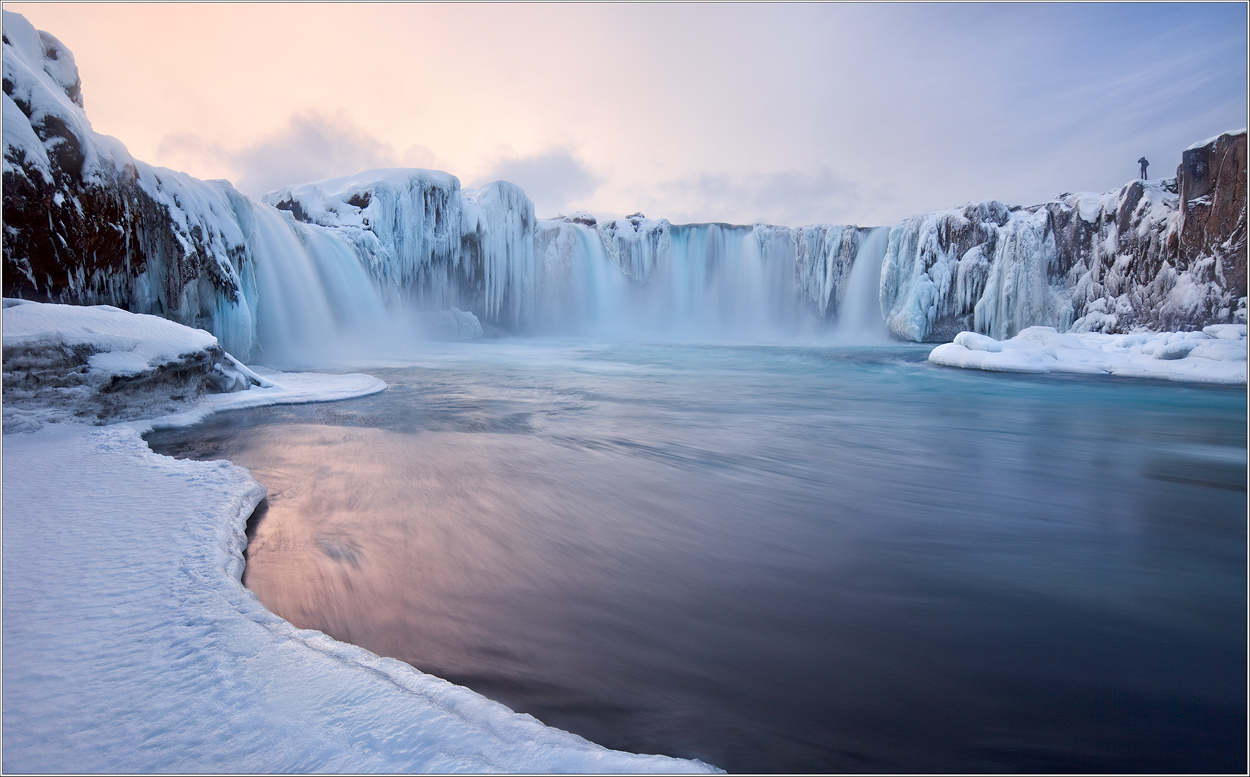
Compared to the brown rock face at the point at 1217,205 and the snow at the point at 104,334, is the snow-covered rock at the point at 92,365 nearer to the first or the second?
the snow at the point at 104,334

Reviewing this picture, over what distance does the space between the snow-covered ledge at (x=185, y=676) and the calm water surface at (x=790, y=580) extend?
23 cm

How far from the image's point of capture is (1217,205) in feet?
43.8

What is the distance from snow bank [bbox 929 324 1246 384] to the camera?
10375 millimetres

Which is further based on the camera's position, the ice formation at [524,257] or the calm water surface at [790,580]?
the ice formation at [524,257]

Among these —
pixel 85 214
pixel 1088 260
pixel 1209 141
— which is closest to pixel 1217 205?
pixel 1209 141

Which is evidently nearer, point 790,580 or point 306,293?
point 790,580

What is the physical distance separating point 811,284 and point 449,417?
23.3 metres

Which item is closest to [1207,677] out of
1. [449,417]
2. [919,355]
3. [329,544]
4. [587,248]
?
[329,544]

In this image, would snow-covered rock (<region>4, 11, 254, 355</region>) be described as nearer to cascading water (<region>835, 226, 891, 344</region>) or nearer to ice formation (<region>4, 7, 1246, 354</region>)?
ice formation (<region>4, 7, 1246, 354</region>)

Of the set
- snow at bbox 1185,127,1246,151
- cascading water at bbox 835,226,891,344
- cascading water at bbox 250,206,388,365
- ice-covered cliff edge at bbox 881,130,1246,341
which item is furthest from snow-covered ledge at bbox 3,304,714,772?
cascading water at bbox 835,226,891,344

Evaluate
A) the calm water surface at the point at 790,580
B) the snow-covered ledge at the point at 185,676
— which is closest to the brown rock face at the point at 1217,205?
the calm water surface at the point at 790,580

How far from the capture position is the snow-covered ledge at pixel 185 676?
114 cm

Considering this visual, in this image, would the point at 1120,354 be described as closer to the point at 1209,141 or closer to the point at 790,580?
the point at 1209,141

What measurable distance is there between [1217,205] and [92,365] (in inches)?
856
